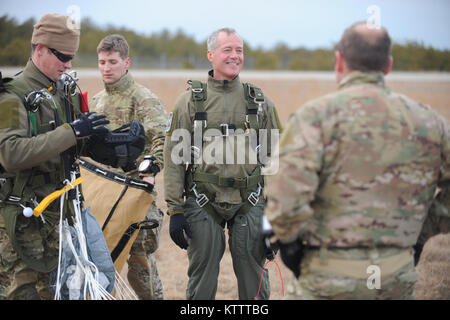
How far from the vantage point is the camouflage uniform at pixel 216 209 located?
3.43m

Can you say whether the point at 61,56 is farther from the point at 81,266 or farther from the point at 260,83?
the point at 260,83

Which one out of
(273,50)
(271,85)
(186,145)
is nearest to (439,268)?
(186,145)

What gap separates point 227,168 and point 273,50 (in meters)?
39.7

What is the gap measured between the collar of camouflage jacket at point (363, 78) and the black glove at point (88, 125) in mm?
1436

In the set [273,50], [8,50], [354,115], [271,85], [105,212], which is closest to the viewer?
[354,115]

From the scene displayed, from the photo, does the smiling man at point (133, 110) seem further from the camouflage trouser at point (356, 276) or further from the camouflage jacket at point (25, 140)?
the camouflage trouser at point (356, 276)

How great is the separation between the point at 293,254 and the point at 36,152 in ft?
4.84

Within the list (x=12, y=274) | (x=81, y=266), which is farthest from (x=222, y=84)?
(x=12, y=274)

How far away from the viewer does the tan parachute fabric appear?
3750 mm

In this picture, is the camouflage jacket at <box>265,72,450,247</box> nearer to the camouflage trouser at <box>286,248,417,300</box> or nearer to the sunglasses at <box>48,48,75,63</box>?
the camouflage trouser at <box>286,248,417,300</box>

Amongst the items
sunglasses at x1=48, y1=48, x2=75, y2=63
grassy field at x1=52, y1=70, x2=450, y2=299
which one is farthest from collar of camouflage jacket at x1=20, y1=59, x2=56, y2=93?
grassy field at x1=52, y1=70, x2=450, y2=299

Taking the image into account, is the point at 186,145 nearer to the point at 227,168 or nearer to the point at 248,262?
the point at 227,168

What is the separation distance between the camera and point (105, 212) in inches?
150

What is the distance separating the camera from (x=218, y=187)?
3.46 metres
